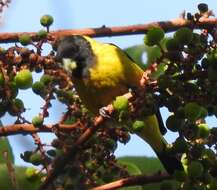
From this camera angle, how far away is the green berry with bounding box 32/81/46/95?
2061 mm

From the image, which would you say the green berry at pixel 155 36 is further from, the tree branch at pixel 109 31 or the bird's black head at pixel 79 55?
the bird's black head at pixel 79 55

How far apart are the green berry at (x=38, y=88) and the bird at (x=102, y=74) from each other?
835mm

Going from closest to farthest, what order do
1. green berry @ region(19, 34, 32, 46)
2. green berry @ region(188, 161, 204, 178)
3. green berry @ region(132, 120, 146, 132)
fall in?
green berry @ region(188, 161, 204, 178) → green berry @ region(132, 120, 146, 132) → green berry @ region(19, 34, 32, 46)

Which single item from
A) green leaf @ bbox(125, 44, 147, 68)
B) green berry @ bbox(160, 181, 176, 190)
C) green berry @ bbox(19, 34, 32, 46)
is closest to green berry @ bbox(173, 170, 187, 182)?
green berry @ bbox(160, 181, 176, 190)

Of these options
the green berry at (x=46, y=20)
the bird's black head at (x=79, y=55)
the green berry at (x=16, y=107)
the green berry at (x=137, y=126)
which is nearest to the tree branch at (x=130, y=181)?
the green berry at (x=137, y=126)

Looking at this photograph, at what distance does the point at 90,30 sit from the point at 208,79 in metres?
0.59

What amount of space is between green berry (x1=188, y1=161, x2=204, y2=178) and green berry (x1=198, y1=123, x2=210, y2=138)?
0.12m

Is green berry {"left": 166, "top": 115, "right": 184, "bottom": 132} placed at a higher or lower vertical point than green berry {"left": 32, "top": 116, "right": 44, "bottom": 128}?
lower

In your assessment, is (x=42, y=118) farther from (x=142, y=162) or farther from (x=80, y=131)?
(x=142, y=162)

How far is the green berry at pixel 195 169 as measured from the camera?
5.95ft

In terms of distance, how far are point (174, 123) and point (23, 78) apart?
0.56 meters

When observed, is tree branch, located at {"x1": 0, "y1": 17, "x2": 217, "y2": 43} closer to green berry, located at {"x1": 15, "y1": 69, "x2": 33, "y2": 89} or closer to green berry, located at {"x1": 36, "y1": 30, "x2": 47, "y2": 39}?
green berry, located at {"x1": 36, "y1": 30, "x2": 47, "y2": 39}

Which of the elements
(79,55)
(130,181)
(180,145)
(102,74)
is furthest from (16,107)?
(79,55)

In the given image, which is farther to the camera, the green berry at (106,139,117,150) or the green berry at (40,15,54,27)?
the green berry at (40,15,54,27)
